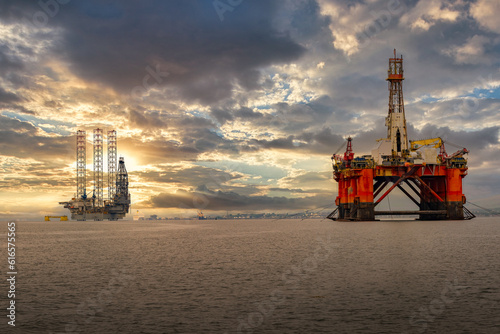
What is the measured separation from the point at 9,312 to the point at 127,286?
8.53 meters

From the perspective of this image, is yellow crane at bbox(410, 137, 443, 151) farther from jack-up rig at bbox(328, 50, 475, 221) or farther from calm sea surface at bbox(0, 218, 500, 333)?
calm sea surface at bbox(0, 218, 500, 333)

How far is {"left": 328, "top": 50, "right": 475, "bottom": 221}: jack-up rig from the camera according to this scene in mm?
122688

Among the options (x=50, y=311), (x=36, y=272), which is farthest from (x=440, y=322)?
(x=36, y=272)

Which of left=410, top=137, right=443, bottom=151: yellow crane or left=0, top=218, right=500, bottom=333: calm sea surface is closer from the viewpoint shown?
left=0, top=218, right=500, bottom=333: calm sea surface

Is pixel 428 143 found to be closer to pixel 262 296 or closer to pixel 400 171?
pixel 400 171

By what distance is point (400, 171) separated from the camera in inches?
4897

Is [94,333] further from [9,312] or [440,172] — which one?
[440,172]

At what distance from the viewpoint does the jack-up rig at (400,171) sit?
403 feet

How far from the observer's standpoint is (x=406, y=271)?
1347 inches

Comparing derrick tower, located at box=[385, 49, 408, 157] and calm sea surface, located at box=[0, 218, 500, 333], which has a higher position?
derrick tower, located at box=[385, 49, 408, 157]

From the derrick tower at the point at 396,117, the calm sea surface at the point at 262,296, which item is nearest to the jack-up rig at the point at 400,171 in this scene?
the derrick tower at the point at 396,117

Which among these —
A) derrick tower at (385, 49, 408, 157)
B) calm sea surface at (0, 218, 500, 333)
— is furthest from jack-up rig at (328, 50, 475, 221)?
calm sea surface at (0, 218, 500, 333)

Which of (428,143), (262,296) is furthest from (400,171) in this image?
(262,296)

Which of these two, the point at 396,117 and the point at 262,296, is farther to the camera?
the point at 396,117
